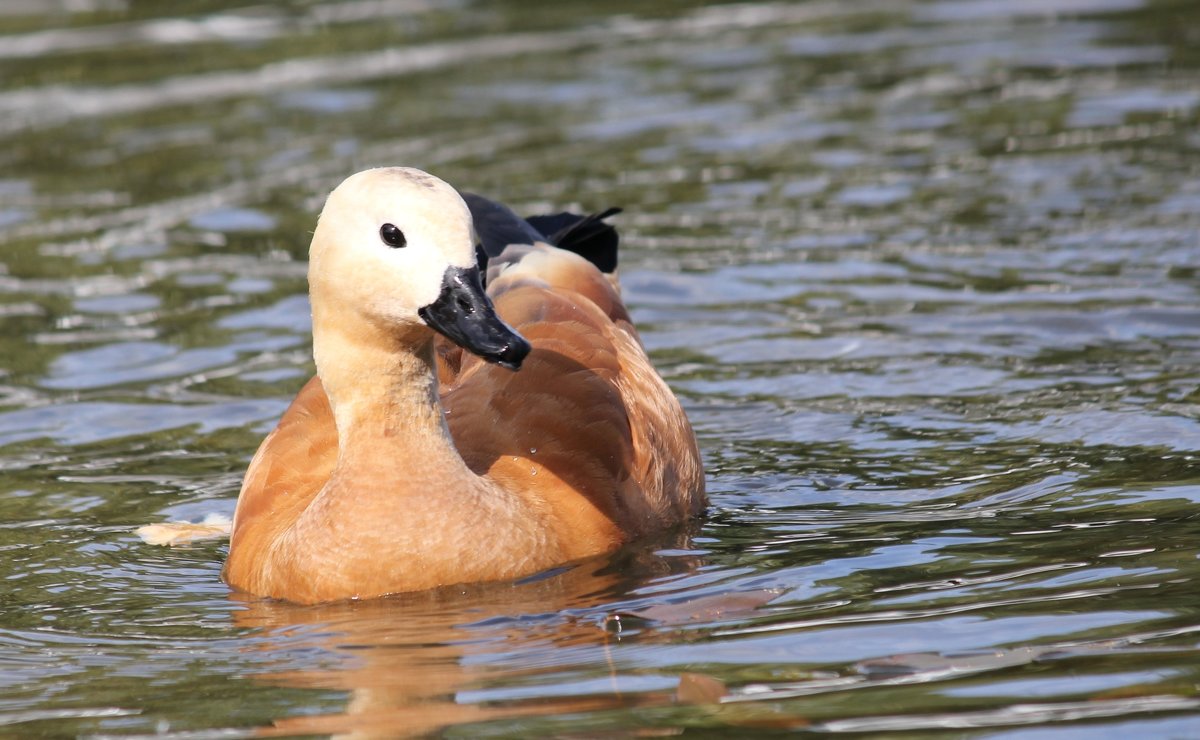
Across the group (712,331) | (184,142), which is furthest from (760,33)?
(712,331)

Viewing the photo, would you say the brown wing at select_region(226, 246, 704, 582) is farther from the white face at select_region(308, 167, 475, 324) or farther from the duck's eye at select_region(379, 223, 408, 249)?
the duck's eye at select_region(379, 223, 408, 249)

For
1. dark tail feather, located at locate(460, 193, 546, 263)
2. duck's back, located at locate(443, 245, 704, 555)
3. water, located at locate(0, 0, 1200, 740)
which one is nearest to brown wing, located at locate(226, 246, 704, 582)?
duck's back, located at locate(443, 245, 704, 555)

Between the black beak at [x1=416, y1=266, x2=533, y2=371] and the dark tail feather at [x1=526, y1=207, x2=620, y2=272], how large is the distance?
2.63m

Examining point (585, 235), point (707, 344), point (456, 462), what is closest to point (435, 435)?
point (456, 462)

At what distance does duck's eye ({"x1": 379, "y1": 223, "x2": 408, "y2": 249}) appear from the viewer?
5.85 m

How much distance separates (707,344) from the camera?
968cm

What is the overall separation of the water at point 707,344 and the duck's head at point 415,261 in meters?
0.91

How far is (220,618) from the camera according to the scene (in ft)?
20.6

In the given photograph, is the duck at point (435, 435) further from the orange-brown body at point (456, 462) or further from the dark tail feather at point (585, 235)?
the dark tail feather at point (585, 235)

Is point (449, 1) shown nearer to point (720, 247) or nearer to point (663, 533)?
point (720, 247)

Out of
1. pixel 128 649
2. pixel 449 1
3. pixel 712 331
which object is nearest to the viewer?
pixel 128 649

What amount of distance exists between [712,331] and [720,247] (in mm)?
1605

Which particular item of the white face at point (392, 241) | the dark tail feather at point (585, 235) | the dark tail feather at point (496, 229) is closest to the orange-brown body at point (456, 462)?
the white face at point (392, 241)

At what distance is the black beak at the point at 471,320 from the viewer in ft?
18.9
